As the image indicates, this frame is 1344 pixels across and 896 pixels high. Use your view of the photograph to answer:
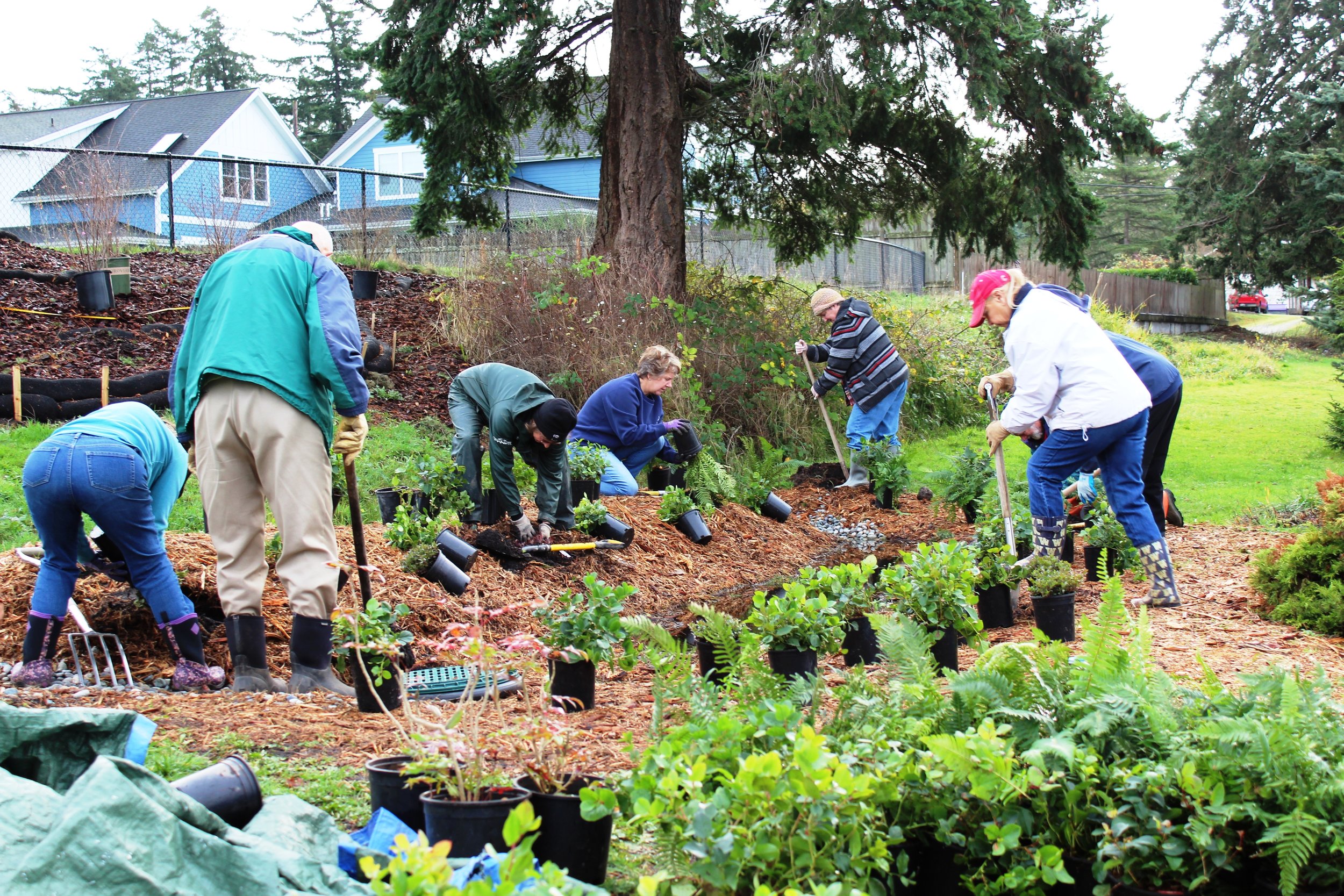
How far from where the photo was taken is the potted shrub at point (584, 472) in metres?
7.83

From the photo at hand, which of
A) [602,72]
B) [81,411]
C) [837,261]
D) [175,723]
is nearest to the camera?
[175,723]

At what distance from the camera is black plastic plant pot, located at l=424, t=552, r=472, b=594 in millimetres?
5723

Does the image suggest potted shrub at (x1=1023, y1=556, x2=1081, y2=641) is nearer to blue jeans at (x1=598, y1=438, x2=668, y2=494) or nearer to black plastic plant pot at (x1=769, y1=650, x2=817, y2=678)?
black plastic plant pot at (x1=769, y1=650, x2=817, y2=678)

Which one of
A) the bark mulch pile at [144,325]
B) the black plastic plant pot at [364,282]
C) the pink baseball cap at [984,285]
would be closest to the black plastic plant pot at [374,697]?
the pink baseball cap at [984,285]

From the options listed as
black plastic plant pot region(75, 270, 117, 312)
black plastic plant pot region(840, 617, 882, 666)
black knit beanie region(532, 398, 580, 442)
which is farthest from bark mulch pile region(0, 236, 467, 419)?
black plastic plant pot region(840, 617, 882, 666)

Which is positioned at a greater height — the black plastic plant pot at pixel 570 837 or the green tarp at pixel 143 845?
the green tarp at pixel 143 845

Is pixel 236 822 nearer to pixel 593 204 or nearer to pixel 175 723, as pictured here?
pixel 175 723


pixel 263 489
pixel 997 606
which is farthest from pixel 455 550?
pixel 997 606

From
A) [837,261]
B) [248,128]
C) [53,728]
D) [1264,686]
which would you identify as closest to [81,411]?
[53,728]

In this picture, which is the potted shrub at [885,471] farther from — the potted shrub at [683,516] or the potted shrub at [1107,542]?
the potted shrub at [1107,542]

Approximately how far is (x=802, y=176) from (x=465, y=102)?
4.34 meters

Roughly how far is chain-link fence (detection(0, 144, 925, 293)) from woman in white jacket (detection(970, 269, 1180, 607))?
7.87 m

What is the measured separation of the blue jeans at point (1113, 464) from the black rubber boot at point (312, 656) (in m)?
3.51

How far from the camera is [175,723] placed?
365 centimetres
